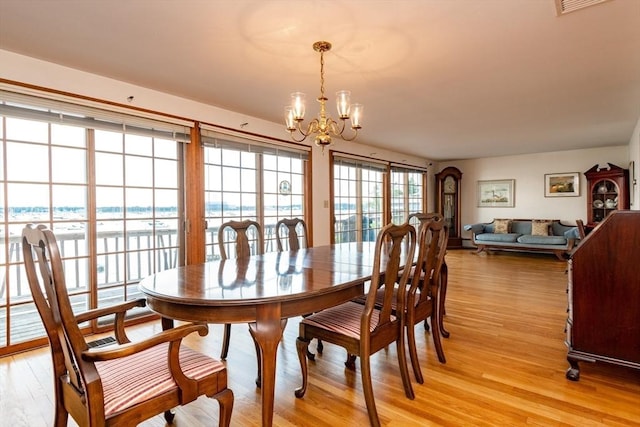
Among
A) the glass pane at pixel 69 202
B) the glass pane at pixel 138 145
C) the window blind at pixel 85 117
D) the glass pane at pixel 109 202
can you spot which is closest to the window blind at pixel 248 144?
the window blind at pixel 85 117

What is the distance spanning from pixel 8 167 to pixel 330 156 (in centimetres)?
395

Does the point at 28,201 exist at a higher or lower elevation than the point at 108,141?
lower

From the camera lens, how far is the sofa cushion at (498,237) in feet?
23.8

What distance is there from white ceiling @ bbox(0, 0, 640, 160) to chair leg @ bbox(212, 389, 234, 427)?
204cm

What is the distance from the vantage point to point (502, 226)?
777 cm

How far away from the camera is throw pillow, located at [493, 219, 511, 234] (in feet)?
25.4

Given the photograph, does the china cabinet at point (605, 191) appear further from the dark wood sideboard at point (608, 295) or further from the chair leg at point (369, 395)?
the chair leg at point (369, 395)

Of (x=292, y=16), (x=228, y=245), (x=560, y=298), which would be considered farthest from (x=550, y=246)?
(x=292, y=16)

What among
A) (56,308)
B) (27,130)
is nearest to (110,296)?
(27,130)

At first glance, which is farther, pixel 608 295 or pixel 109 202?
pixel 109 202

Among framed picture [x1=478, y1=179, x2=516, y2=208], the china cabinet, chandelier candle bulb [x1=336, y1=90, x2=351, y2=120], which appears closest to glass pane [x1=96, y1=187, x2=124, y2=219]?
chandelier candle bulb [x1=336, y1=90, x2=351, y2=120]

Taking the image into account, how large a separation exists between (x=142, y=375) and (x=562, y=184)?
8683mm

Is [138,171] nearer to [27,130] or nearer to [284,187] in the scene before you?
[27,130]

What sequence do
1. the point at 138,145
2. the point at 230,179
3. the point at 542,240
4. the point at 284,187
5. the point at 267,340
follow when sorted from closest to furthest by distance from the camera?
the point at 267,340
the point at 138,145
the point at 230,179
the point at 284,187
the point at 542,240
